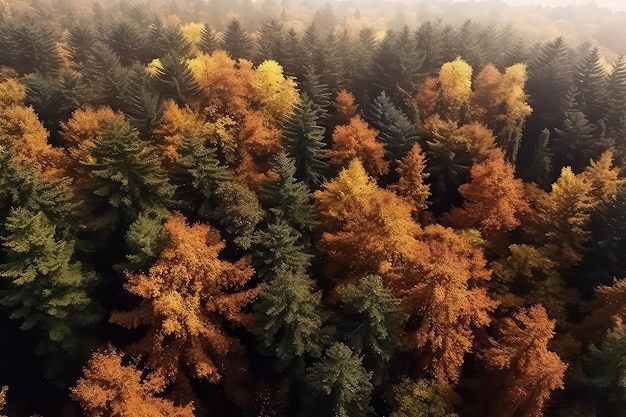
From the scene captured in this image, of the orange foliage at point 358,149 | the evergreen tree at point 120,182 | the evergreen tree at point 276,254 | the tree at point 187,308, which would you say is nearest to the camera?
the tree at point 187,308

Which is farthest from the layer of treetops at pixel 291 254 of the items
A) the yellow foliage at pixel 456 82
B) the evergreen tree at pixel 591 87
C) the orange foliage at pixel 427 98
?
the yellow foliage at pixel 456 82

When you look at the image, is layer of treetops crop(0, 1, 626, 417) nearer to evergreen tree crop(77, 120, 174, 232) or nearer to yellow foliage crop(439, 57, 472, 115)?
evergreen tree crop(77, 120, 174, 232)

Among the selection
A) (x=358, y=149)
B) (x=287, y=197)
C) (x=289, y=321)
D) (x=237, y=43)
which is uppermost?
(x=237, y=43)

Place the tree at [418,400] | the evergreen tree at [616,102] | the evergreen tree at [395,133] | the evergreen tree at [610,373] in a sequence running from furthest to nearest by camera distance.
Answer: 1. the evergreen tree at [616,102]
2. the evergreen tree at [395,133]
3. the tree at [418,400]
4. the evergreen tree at [610,373]

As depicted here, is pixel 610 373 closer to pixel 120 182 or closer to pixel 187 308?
pixel 187 308

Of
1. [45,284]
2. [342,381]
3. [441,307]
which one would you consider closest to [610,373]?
[441,307]

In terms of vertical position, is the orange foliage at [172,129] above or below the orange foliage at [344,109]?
below

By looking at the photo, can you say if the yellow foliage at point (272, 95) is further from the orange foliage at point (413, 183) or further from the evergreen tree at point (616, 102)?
the evergreen tree at point (616, 102)
